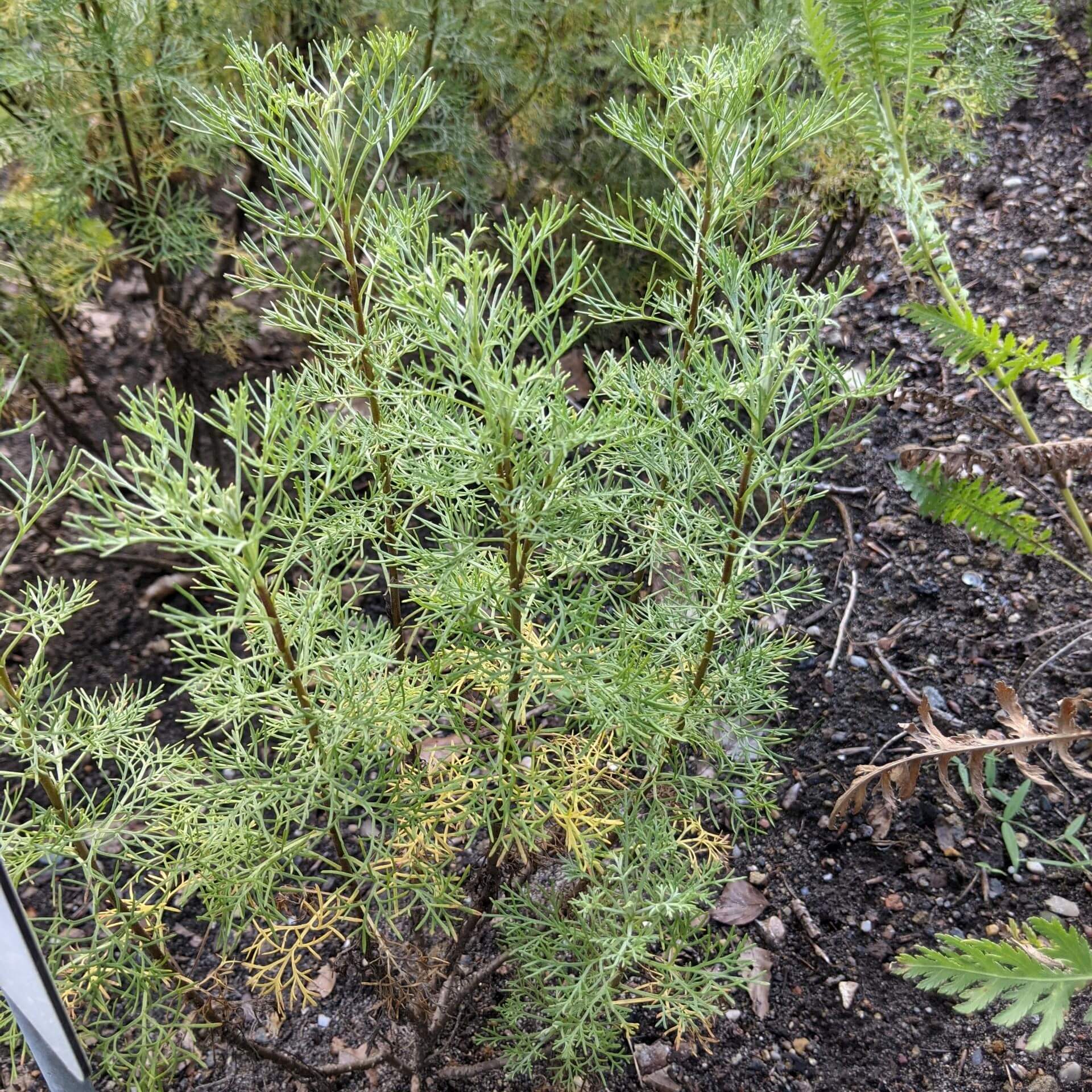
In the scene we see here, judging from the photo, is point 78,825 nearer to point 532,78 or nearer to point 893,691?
point 893,691

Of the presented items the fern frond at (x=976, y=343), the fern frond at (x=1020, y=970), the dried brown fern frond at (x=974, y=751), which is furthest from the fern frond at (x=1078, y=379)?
the fern frond at (x=1020, y=970)

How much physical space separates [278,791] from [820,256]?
190 centimetres

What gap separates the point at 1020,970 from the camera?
1377mm

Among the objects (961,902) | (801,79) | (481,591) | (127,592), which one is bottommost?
(961,902)

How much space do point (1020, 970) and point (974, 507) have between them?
89cm

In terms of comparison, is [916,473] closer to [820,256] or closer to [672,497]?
[820,256]

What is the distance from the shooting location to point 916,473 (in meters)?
1.98

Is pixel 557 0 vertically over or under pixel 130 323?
over

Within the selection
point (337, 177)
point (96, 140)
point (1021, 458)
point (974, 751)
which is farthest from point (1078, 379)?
point (96, 140)

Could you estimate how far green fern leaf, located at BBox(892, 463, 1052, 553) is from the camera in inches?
76.0

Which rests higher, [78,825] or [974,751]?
[78,825]

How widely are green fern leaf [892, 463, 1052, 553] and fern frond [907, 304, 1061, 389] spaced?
24 cm

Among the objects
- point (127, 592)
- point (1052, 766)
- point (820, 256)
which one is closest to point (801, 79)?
point (820, 256)

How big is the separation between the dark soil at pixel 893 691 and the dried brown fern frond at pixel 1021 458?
15 cm
